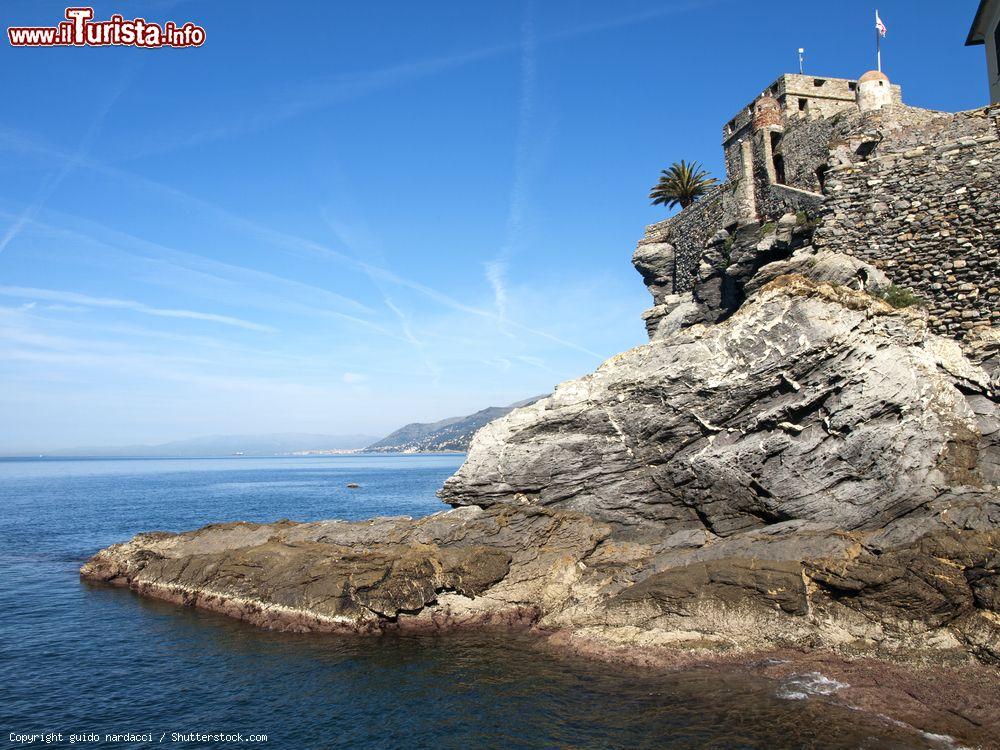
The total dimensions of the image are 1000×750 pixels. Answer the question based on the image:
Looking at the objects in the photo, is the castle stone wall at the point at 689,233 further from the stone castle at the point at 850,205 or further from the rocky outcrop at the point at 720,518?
the rocky outcrop at the point at 720,518

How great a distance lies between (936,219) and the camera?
21500mm

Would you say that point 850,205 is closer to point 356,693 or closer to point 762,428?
point 762,428

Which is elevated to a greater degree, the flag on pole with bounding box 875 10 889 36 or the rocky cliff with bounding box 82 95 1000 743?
the flag on pole with bounding box 875 10 889 36

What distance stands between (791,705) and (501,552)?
10.5 meters

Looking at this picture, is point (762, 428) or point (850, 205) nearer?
point (762, 428)

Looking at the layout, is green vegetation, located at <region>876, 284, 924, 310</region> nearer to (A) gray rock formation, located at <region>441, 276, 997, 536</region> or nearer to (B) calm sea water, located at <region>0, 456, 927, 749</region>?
(A) gray rock formation, located at <region>441, 276, 997, 536</region>

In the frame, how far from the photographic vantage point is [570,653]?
18.0 meters

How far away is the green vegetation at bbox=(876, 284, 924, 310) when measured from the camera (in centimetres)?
2123

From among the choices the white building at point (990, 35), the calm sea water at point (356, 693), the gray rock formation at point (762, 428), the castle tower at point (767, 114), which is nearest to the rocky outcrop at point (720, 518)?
Answer: the gray rock formation at point (762, 428)

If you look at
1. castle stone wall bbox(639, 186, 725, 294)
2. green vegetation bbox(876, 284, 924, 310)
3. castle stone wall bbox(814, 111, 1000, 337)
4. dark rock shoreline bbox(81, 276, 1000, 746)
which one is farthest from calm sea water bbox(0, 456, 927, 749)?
castle stone wall bbox(639, 186, 725, 294)

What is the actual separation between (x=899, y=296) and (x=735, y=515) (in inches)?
364

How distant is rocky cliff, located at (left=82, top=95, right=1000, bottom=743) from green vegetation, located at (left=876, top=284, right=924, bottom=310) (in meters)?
0.16

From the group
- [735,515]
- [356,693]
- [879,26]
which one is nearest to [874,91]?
[879,26]

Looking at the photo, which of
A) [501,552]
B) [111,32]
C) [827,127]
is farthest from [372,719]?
[827,127]
